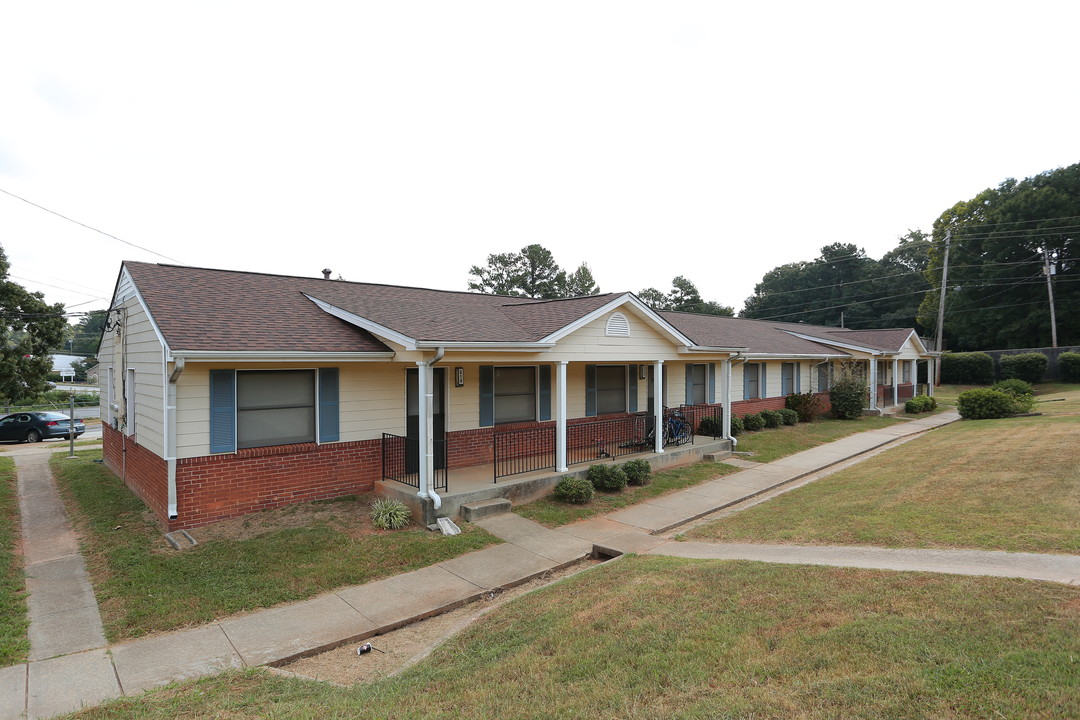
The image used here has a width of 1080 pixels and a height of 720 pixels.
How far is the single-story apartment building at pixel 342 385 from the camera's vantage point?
27.4 feet

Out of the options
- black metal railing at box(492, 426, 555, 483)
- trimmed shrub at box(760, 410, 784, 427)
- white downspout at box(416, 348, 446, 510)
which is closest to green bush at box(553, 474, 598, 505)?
black metal railing at box(492, 426, 555, 483)

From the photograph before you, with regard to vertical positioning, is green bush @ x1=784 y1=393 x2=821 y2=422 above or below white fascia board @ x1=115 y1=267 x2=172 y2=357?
below

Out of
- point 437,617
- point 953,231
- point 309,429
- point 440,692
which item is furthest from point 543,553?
point 953,231

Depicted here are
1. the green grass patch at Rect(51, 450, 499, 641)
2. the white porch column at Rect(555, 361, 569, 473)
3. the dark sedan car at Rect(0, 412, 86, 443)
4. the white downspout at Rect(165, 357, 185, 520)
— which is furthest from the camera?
the dark sedan car at Rect(0, 412, 86, 443)

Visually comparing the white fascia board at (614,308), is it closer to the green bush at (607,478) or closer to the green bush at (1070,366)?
the green bush at (607,478)

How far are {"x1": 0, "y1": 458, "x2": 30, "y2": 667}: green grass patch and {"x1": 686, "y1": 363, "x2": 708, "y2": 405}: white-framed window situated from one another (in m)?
15.5

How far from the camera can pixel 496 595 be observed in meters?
6.68

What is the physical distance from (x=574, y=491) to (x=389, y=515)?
3.46m

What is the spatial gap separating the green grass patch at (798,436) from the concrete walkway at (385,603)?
6227 mm

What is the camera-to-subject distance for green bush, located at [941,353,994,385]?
34.3 metres

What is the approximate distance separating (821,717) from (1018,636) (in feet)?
6.02

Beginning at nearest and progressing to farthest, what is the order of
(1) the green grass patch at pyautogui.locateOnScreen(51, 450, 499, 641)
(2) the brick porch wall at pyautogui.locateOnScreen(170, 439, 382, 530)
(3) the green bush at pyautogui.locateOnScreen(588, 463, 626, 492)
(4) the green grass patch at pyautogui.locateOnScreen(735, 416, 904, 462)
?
(1) the green grass patch at pyautogui.locateOnScreen(51, 450, 499, 641)
(2) the brick porch wall at pyautogui.locateOnScreen(170, 439, 382, 530)
(3) the green bush at pyautogui.locateOnScreen(588, 463, 626, 492)
(4) the green grass patch at pyautogui.locateOnScreen(735, 416, 904, 462)

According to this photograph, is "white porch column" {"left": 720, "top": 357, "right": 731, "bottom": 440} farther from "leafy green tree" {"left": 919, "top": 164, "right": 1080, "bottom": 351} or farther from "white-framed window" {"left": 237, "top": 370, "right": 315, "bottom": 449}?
"leafy green tree" {"left": 919, "top": 164, "right": 1080, "bottom": 351}

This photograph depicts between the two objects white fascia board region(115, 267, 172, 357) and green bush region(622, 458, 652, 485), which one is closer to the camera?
white fascia board region(115, 267, 172, 357)
